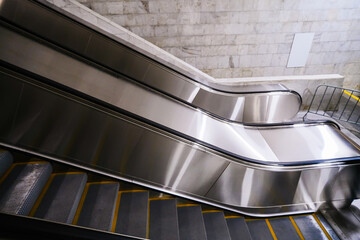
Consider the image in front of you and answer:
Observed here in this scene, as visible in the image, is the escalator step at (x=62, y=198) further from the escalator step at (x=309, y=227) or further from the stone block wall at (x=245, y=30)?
the stone block wall at (x=245, y=30)

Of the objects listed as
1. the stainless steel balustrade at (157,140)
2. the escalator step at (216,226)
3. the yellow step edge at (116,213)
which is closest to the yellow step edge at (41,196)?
the stainless steel balustrade at (157,140)

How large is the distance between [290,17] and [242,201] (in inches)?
234

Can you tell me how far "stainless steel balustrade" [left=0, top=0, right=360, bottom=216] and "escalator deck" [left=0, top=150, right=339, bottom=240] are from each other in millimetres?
145

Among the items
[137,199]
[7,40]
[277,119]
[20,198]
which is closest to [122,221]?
[137,199]

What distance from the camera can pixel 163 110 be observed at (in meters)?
3.77

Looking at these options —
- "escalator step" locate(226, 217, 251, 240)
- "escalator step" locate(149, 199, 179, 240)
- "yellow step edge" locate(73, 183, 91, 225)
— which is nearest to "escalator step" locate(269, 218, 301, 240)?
"escalator step" locate(226, 217, 251, 240)

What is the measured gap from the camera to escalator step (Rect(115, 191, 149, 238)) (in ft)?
7.56

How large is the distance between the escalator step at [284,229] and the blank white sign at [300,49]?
5591 millimetres

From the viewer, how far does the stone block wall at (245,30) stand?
615 cm

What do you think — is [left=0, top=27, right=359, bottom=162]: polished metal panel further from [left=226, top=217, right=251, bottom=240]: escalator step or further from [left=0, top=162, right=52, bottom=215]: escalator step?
[left=0, top=162, right=52, bottom=215]: escalator step

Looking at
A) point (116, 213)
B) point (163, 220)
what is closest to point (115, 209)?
point (116, 213)

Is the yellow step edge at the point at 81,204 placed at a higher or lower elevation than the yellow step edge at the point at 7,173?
lower

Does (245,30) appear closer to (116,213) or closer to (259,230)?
(259,230)

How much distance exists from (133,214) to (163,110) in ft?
5.97
